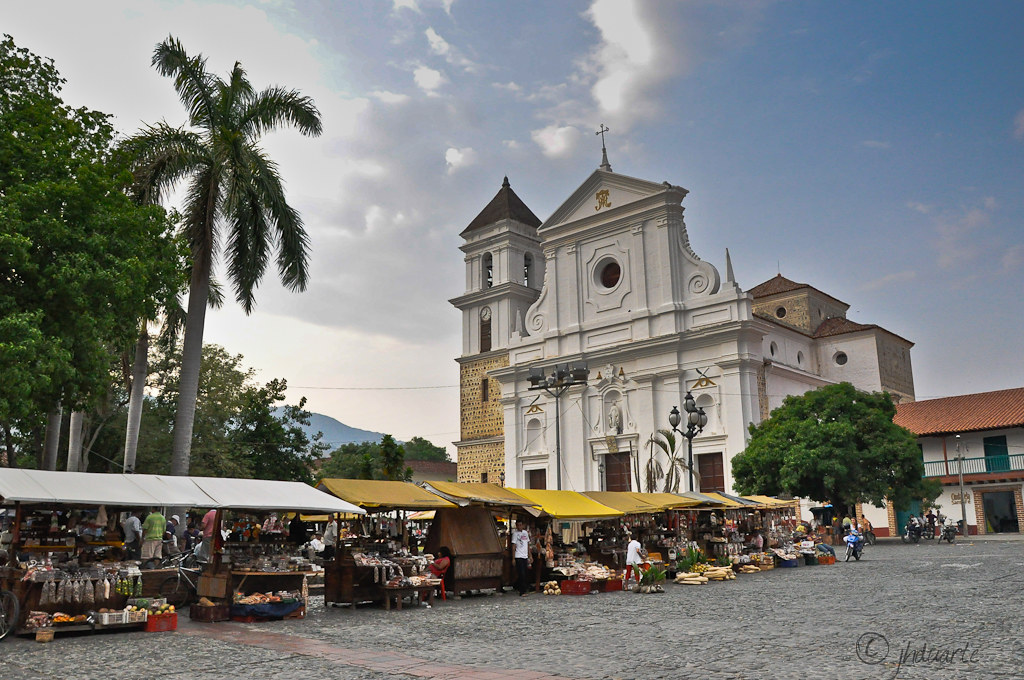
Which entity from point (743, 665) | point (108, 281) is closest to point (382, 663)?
point (743, 665)

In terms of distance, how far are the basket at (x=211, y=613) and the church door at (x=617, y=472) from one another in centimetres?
2664

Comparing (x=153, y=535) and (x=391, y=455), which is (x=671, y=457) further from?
(x=153, y=535)

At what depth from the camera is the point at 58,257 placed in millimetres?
14172

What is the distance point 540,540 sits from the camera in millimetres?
17828

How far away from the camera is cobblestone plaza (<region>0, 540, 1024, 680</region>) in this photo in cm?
758

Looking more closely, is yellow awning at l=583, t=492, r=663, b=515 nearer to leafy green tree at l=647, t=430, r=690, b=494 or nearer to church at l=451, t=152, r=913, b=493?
church at l=451, t=152, r=913, b=493

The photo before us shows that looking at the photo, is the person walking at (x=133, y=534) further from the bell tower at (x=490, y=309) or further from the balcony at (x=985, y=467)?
the balcony at (x=985, y=467)

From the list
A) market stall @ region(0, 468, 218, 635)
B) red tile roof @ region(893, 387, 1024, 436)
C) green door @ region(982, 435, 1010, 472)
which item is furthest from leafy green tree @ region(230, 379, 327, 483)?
green door @ region(982, 435, 1010, 472)

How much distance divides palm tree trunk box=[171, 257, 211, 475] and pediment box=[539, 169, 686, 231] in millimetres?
23132

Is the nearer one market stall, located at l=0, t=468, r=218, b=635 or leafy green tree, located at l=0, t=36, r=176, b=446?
market stall, located at l=0, t=468, r=218, b=635

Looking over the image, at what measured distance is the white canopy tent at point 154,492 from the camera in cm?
1066

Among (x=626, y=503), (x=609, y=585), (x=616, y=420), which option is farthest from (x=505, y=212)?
(x=609, y=585)

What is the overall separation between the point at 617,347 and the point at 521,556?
21.8 metres

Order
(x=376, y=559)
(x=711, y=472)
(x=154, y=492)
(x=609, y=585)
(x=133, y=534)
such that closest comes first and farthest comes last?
(x=154, y=492)
(x=376, y=559)
(x=133, y=534)
(x=609, y=585)
(x=711, y=472)
